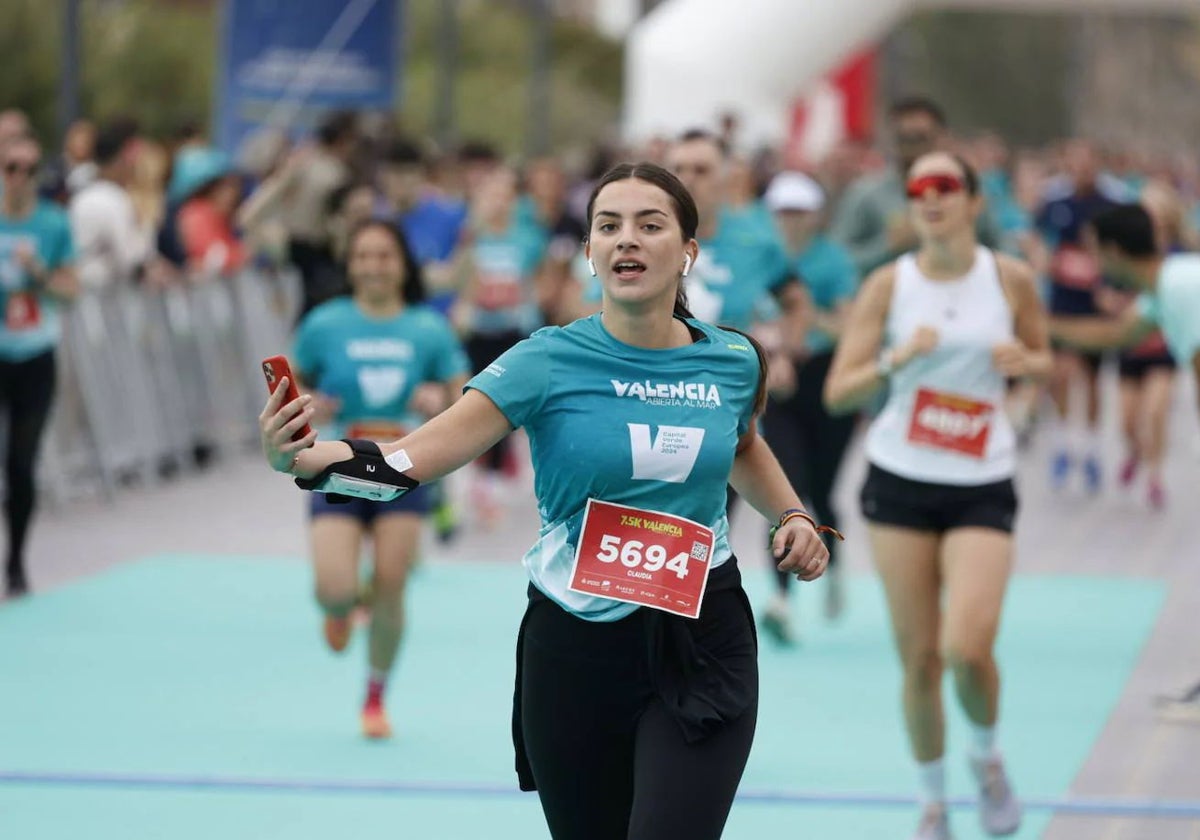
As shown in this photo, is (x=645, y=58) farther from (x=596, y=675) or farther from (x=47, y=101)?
(x=596, y=675)

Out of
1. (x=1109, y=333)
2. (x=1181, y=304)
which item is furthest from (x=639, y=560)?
(x=1109, y=333)

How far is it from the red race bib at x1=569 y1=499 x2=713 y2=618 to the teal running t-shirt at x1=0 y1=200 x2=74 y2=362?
269 inches

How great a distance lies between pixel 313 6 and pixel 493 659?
10040mm

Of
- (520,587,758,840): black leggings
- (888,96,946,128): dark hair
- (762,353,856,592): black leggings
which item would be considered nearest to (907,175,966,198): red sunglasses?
(520,587,758,840): black leggings

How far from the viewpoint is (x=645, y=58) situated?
2584cm

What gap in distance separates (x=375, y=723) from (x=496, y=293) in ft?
20.2

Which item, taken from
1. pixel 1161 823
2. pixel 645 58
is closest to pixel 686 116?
pixel 645 58

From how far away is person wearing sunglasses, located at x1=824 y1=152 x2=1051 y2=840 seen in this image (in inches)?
262

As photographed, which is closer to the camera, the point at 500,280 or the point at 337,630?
the point at 337,630

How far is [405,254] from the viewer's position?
8.76 metres

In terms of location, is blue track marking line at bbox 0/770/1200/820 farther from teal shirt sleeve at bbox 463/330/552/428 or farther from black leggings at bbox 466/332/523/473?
black leggings at bbox 466/332/523/473

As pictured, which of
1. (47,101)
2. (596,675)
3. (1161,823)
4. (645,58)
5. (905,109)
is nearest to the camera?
(596,675)

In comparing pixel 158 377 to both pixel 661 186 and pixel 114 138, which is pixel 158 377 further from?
pixel 661 186

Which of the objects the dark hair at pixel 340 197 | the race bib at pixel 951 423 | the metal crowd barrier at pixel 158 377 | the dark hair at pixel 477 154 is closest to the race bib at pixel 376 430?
the race bib at pixel 951 423
